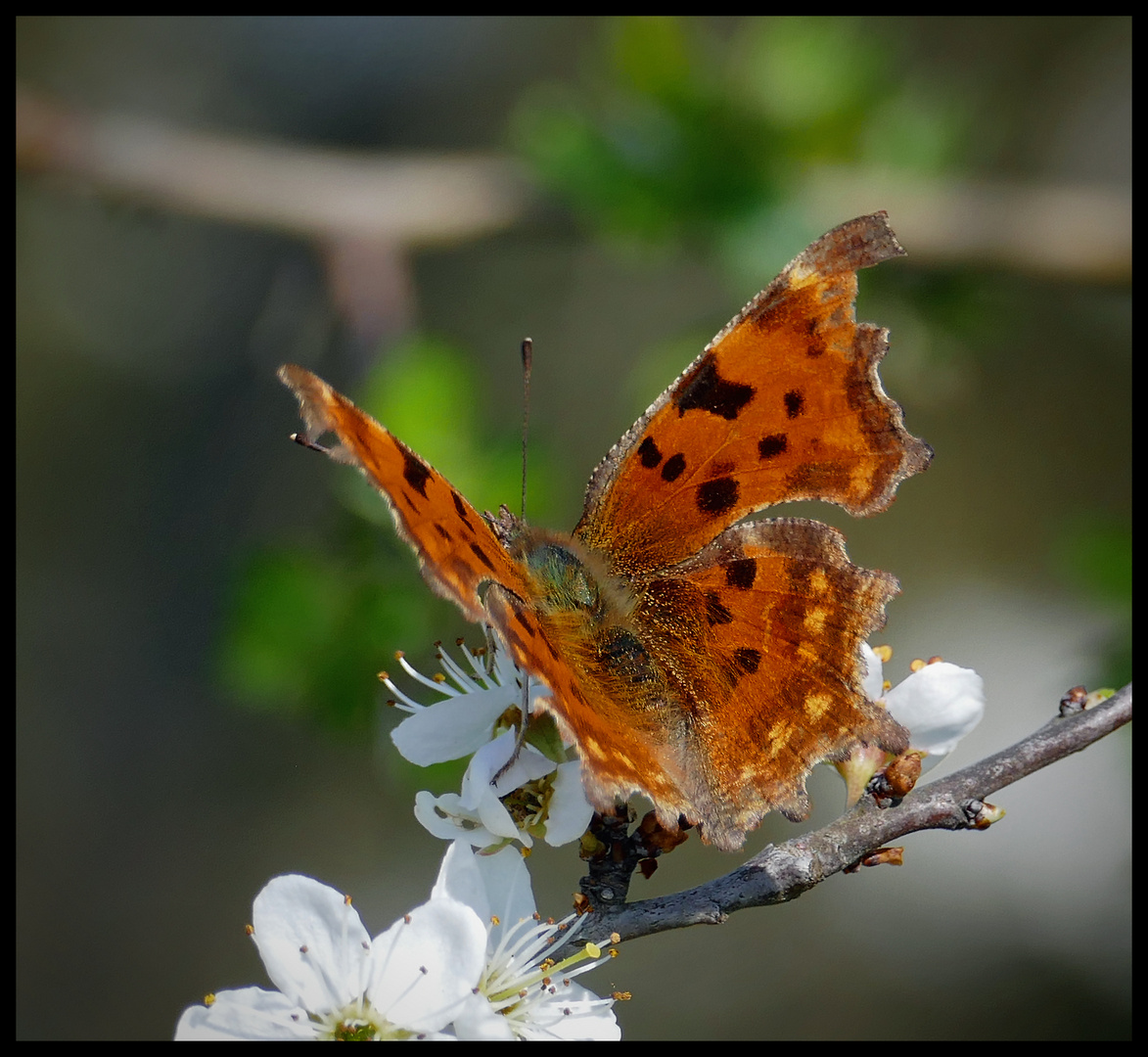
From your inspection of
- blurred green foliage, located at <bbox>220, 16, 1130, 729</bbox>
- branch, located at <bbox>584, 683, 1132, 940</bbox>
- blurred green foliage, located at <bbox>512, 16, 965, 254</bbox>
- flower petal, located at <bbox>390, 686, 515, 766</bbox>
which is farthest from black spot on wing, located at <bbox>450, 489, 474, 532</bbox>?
blurred green foliage, located at <bbox>512, 16, 965, 254</bbox>

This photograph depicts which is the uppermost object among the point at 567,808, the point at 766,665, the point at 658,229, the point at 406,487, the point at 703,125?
the point at 703,125

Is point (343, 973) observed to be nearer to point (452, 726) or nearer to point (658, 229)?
point (452, 726)

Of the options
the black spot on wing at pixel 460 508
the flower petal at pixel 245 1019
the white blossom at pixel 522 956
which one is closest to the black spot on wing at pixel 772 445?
the black spot on wing at pixel 460 508

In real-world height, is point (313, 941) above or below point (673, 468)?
below

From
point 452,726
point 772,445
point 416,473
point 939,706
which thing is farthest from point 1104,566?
point 416,473

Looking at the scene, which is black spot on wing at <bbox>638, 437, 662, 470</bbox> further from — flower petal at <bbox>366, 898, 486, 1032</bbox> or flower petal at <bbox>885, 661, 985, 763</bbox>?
flower petal at <bbox>366, 898, 486, 1032</bbox>

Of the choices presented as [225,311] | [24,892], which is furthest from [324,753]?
[225,311]

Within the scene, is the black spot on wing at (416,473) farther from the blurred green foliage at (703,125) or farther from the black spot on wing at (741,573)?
the blurred green foliage at (703,125)
